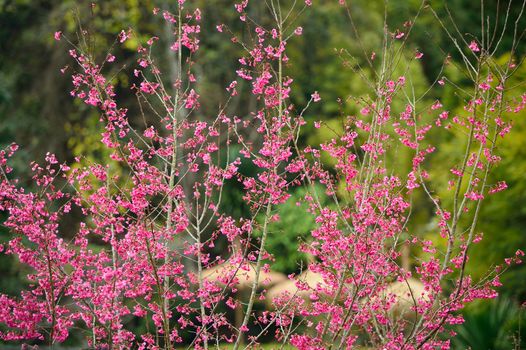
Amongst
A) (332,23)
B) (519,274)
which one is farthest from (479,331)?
(332,23)

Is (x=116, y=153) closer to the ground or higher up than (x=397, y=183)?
closer to the ground

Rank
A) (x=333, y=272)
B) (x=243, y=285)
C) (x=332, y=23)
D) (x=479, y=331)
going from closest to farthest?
(x=333, y=272) → (x=479, y=331) → (x=243, y=285) → (x=332, y=23)

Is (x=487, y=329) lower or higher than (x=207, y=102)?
lower

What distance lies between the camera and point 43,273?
538 cm

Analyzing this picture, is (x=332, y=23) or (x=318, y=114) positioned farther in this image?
(x=318, y=114)

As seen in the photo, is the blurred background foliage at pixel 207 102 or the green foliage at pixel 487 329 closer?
the green foliage at pixel 487 329

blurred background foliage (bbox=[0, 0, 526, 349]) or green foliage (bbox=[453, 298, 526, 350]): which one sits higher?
blurred background foliage (bbox=[0, 0, 526, 349])

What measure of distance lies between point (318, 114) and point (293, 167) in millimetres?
20231

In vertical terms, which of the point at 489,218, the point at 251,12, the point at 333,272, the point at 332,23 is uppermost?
the point at 332,23

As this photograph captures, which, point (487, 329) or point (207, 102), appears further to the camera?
point (207, 102)

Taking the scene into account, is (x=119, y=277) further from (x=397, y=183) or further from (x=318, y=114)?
(x=318, y=114)

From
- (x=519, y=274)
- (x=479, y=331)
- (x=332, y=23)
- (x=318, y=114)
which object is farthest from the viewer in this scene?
(x=318, y=114)

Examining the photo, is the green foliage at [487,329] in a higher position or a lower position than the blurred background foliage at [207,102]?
lower

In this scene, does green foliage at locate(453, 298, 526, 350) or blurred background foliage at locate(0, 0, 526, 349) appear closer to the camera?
green foliage at locate(453, 298, 526, 350)
